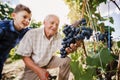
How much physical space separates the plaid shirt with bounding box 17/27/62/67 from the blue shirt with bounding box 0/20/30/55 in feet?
0.61

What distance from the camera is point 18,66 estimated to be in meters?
6.73

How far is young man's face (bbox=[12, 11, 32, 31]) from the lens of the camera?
8.80 feet

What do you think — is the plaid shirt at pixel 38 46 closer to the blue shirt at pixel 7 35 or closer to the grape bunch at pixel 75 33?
the blue shirt at pixel 7 35

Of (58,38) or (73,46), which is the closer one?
(73,46)

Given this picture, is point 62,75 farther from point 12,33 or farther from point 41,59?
point 12,33

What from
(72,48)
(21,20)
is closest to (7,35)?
(21,20)

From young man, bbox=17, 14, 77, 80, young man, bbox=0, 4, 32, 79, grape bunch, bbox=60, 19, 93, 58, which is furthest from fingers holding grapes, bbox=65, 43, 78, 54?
young man, bbox=0, 4, 32, 79

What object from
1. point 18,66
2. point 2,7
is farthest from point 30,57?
point 18,66

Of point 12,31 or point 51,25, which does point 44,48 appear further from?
point 12,31

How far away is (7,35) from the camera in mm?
2621

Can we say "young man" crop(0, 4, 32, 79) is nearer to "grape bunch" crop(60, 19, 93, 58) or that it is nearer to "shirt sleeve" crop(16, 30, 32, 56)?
"shirt sleeve" crop(16, 30, 32, 56)

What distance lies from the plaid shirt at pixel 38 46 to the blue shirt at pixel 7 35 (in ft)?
0.61

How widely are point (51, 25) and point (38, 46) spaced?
229mm

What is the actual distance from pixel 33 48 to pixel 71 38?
1.08 m
